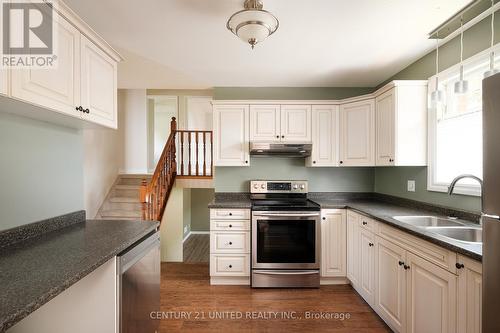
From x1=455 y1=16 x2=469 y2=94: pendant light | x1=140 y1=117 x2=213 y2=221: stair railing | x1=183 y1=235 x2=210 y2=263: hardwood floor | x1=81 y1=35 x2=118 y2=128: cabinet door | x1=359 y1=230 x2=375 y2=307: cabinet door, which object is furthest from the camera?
x1=183 y1=235 x2=210 y2=263: hardwood floor

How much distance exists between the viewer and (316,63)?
258 centimetres

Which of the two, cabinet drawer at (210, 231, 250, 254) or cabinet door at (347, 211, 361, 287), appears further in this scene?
cabinet drawer at (210, 231, 250, 254)

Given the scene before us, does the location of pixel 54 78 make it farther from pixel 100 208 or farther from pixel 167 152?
pixel 100 208

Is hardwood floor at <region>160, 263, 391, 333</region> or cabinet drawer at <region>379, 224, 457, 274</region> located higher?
cabinet drawer at <region>379, 224, 457, 274</region>

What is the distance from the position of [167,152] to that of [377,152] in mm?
3226

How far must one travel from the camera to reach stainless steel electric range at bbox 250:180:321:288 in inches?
106

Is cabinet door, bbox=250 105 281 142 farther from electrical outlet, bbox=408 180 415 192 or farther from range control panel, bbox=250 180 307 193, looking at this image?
electrical outlet, bbox=408 180 415 192

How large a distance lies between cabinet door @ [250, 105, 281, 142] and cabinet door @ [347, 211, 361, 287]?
4.36ft

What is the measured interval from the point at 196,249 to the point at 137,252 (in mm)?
3264

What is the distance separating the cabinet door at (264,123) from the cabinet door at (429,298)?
1967 millimetres

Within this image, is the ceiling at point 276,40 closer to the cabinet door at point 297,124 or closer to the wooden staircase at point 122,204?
the cabinet door at point 297,124

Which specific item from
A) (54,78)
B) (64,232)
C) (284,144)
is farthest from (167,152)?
(54,78)

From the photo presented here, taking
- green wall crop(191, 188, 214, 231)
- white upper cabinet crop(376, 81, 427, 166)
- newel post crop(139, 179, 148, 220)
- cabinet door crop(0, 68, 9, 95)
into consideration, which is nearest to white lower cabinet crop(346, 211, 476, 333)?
white upper cabinet crop(376, 81, 427, 166)

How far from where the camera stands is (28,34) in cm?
109
